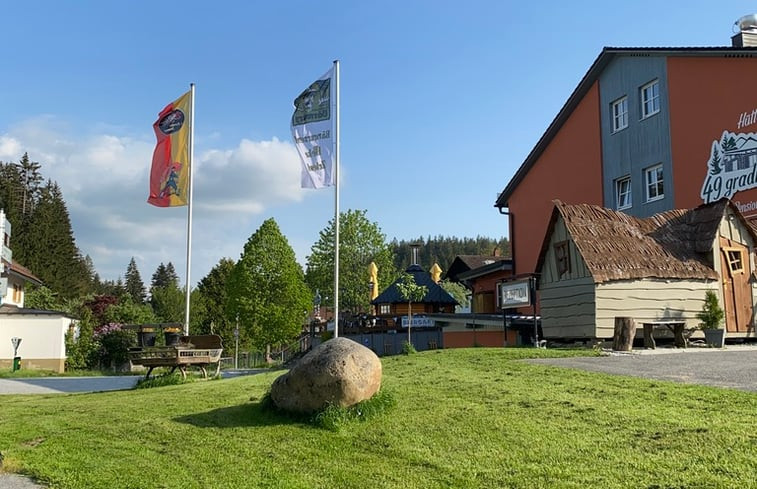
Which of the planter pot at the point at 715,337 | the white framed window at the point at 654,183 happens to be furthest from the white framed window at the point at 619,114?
Result: the planter pot at the point at 715,337

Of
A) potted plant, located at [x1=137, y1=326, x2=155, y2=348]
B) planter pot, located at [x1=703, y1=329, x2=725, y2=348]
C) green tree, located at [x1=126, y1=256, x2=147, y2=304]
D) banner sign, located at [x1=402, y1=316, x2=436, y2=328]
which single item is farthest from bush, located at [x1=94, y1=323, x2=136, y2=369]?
green tree, located at [x1=126, y1=256, x2=147, y2=304]

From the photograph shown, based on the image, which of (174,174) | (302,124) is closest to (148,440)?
(302,124)

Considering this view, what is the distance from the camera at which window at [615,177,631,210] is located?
1032 inches

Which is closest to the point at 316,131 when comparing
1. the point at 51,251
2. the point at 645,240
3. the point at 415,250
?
the point at 645,240

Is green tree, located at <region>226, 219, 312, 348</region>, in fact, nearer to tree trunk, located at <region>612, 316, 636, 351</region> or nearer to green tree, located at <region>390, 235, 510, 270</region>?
tree trunk, located at <region>612, 316, 636, 351</region>

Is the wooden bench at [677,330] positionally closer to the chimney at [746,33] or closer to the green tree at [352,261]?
the chimney at [746,33]

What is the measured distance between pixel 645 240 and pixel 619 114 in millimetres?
9976

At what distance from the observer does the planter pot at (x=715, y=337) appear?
17.3 m

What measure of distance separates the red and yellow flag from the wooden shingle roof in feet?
37.7

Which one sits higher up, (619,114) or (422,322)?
(619,114)

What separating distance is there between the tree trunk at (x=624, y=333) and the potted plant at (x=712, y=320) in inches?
120

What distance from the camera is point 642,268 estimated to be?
17719 millimetres

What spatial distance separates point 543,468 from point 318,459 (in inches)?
90.6

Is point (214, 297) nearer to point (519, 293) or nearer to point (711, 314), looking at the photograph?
point (519, 293)
